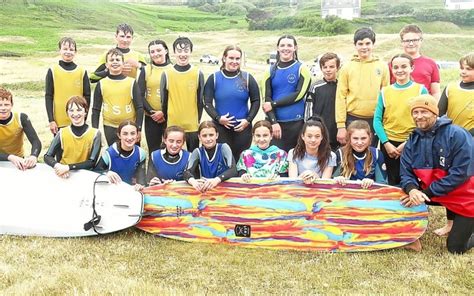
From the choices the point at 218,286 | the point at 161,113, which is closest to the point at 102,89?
the point at 161,113

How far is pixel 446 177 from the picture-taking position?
4840 millimetres

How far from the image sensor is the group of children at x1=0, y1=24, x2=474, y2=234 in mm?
5633

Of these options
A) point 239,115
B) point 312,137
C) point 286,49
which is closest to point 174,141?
point 239,115

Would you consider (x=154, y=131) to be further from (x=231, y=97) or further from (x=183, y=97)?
(x=231, y=97)

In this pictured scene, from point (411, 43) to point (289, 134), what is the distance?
6.21 ft

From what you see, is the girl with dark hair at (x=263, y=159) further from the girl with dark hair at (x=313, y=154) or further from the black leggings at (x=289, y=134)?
the black leggings at (x=289, y=134)

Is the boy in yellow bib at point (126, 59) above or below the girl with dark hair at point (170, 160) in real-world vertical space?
above

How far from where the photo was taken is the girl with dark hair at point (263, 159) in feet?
19.1

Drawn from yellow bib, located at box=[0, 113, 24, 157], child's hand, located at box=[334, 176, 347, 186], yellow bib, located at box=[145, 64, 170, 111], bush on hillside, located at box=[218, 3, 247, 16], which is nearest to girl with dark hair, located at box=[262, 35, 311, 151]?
child's hand, located at box=[334, 176, 347, 186]

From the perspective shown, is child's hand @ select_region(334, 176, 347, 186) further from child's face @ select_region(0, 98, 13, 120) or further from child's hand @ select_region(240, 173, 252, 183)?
child's face @ select_region(0, 98, 13, 120)

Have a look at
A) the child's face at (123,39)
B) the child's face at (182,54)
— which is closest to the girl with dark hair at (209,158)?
the child's face at (182,54)

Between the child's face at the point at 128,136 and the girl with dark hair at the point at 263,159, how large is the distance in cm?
129

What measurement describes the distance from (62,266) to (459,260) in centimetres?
375

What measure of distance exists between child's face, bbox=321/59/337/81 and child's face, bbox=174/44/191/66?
1760 millimetres
